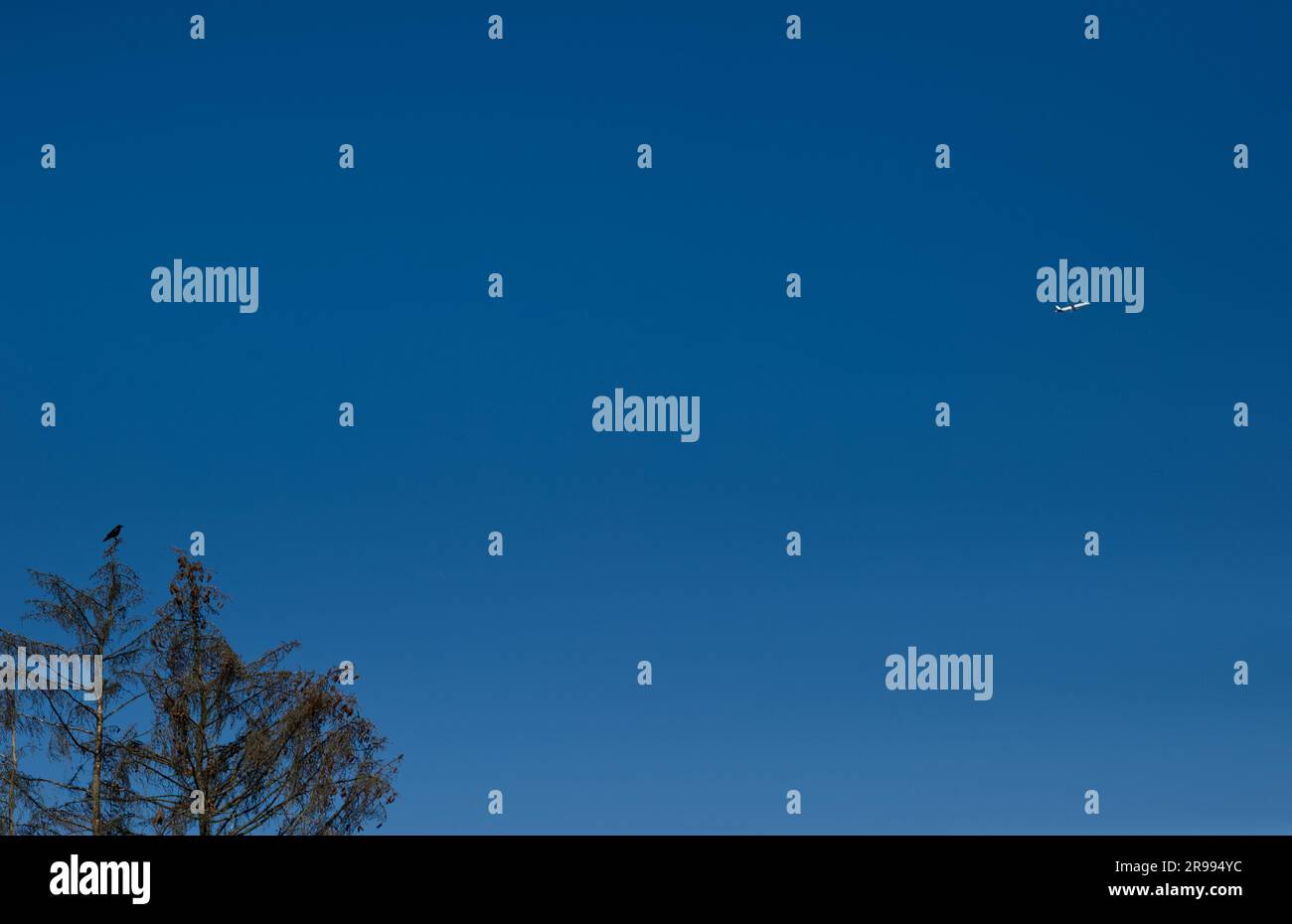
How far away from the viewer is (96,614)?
1483 inches

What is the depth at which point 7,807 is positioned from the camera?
3719cm
